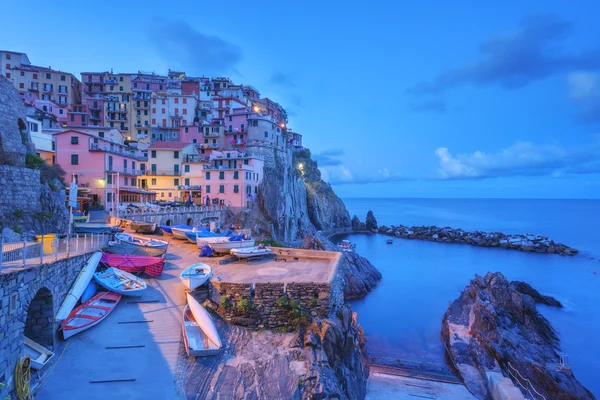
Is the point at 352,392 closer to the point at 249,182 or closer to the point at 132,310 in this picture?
the point at 132,310

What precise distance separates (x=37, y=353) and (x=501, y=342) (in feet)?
77.7

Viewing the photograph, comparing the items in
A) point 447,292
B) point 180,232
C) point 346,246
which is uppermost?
point 180,232

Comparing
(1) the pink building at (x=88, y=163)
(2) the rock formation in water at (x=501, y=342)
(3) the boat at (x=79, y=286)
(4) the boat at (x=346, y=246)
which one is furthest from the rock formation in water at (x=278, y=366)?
(4) the boat at (x=346, y=246)

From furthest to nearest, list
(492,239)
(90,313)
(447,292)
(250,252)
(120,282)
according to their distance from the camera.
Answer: (492,239) < (447,292) < (250,252) < (120,282) < (90,313)

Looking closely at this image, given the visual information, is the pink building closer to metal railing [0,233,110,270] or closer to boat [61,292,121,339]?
metal railing [0,233,110,270]

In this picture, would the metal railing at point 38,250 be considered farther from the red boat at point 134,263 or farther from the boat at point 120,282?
the boat at point 120,282

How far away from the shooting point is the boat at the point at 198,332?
10.7m

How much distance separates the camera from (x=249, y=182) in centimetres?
4934

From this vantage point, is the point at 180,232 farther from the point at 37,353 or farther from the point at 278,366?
the point at 278,366

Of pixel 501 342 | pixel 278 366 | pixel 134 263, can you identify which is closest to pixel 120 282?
pixel 134 263

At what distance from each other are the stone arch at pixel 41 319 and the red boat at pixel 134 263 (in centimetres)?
547

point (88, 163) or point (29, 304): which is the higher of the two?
point (88, 163)

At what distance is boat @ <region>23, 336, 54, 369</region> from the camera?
9.11 metres

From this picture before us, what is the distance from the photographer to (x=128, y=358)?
10352 mm
